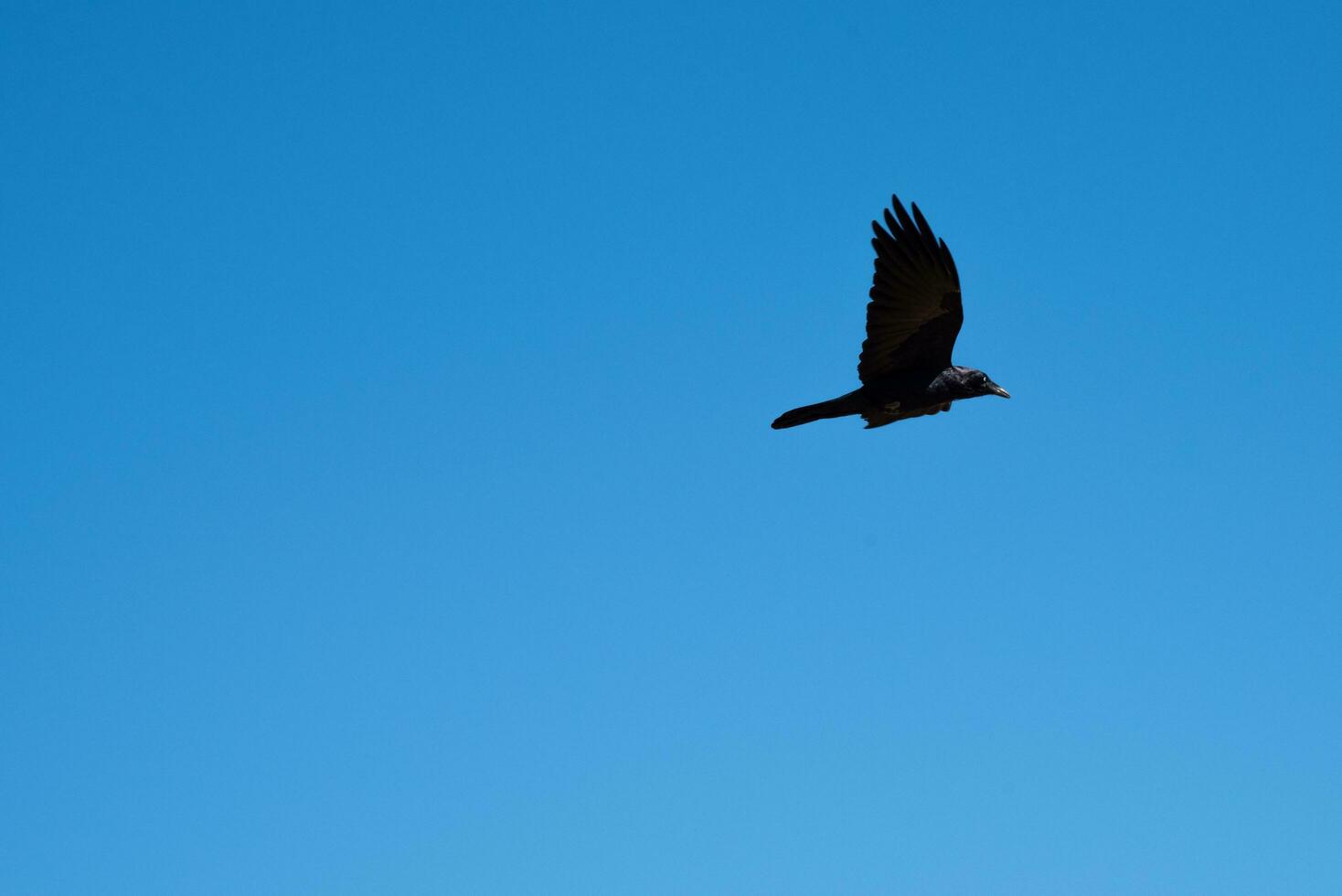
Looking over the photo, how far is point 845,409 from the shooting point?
2383 centimetres

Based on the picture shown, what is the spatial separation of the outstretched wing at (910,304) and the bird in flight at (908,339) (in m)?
0.01

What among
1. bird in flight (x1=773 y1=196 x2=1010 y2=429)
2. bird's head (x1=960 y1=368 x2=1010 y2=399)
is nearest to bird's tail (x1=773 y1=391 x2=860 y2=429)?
bird in flight (x1=773 y1=196 x2=1010 y2=429)

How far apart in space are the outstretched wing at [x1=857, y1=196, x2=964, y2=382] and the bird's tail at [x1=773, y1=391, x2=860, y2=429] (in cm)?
57

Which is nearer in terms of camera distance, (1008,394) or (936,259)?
(936,259)

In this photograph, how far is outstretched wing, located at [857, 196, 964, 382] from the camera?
2292 cm

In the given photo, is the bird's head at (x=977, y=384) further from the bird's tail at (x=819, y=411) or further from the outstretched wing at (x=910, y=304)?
the bird's tail at (x=819, y=411)

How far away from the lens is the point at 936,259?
2289 cm

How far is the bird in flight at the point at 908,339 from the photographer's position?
22953 millimetres

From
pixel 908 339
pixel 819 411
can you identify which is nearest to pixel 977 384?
pixel 908 339

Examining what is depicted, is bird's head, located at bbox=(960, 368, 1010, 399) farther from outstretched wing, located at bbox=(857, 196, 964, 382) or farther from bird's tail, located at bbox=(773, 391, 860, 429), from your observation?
bird's tail, located at bbox=(773, 391, 860, 429)

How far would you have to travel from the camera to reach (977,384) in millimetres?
24234

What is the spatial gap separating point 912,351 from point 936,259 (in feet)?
5.28

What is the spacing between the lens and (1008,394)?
80.6 feet

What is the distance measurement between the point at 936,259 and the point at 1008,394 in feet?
9.55
